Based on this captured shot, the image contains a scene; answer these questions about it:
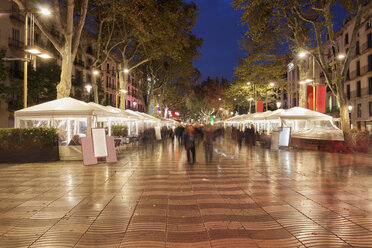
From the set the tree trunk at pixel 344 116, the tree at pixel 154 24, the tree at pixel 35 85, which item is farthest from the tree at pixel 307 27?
the tree at pixel 35 85

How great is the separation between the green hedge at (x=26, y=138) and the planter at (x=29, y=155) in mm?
154

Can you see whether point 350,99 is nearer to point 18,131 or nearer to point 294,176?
point 294,176

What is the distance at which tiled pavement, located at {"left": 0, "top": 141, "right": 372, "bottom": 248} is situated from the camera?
3445 mm

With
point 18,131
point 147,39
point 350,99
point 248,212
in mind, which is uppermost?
point 147,39

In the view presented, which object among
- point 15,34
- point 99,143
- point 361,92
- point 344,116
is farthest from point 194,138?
point 361,92

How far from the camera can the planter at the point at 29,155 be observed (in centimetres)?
1064

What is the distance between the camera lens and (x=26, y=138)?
10812 millimetres

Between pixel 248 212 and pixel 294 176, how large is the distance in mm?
3725

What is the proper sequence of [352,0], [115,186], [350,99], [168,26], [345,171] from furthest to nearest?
[350,99] → [168,26] → [352,0] → [345,171] → [115,186]

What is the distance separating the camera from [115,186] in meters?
6.42

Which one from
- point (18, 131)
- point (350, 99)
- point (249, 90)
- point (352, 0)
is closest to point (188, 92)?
point (249, 90)

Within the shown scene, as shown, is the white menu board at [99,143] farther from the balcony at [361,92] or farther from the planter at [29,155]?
the balcony at [361,92]

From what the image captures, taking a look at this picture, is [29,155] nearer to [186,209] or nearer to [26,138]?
[26,138]

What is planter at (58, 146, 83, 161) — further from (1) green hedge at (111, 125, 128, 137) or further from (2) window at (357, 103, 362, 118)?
(2) window at (357, 103, 362, 118)
